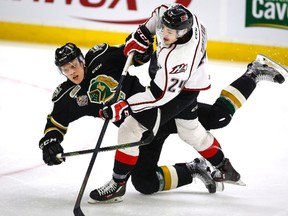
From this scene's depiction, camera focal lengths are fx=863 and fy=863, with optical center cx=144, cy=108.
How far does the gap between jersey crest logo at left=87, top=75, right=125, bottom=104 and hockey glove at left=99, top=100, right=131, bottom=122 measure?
270mm

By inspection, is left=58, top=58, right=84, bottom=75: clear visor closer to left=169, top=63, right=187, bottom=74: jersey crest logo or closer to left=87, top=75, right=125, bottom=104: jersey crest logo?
left=87, top=75, right=125, bottom=104: jersey crest logo

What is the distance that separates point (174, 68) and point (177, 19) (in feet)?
0.70

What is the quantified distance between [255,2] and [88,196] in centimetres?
280

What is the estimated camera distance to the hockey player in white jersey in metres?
3.79

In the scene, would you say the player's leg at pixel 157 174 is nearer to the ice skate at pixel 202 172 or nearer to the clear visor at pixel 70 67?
the ice skate at pixel 202 172

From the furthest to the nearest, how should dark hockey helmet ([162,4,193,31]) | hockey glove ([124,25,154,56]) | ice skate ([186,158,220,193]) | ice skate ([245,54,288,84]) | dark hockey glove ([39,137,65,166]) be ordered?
ice skate ([245,54,288,84]), ice skate ([186,158,220,193]), hockey glove ([124,25,154,56]), dark hockey glove ([39,137,65,166]), dark hockey helmet ([162,4,193,31])

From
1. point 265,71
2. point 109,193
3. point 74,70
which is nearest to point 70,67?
point 74,70

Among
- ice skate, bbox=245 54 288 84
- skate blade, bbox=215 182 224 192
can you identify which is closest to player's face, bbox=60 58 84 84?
skate blade, bbox=215 182 224 192

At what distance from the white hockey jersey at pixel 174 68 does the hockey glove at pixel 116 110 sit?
2.0 inches

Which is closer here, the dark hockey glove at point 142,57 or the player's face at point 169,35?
the player's face at point 169,35

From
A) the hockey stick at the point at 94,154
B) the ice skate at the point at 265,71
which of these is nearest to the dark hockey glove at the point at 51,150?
the hockey stick at the point at 94,154

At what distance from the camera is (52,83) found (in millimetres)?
6328

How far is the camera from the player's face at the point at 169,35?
12.3 ft

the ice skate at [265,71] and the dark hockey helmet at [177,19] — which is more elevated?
the dark hockey helmet at [177,19]
